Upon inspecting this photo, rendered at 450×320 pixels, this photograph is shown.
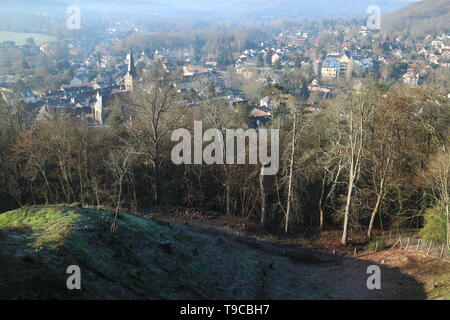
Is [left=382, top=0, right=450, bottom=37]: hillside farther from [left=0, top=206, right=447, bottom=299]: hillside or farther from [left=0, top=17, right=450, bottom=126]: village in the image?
[left=0, top=206, right=447, bottom=299]: hillside

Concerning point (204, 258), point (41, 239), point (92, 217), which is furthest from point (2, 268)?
point (204, 258)

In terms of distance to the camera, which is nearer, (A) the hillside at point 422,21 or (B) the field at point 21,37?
(B) the field at point 21,37

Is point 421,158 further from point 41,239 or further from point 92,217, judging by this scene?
point 41,239

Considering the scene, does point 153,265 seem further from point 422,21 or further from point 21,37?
point 422,21

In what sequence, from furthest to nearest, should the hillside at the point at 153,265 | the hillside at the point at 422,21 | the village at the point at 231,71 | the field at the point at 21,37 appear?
the hillside at the point at 422,21 < the field at the point at 21,37 < the village at the point at 231,71 < the hillside at the point at 153,265

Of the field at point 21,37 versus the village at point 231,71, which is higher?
the field at point 21,37

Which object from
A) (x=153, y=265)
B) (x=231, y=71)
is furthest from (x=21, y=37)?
(x=153, y=265)

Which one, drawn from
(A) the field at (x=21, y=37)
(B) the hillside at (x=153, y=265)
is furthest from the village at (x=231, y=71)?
(B) the hillside at (x=153, y=265)

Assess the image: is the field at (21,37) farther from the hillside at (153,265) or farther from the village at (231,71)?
the hillside at (153,265)
